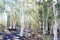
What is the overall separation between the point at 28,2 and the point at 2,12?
2.14m

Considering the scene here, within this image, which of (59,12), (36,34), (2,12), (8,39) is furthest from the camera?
(2,12)

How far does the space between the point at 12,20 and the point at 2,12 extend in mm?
1160

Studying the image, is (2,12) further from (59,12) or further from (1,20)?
(59,12)

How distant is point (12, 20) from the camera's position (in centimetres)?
1195

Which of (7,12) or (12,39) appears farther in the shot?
(7,12)

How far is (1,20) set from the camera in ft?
37.3

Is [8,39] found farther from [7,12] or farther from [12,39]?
[7,12]

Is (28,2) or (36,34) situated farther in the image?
(28,2)

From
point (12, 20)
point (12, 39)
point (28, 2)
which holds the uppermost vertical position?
point (28, 2)

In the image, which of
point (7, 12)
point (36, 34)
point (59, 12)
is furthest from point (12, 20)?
point (59, 12)

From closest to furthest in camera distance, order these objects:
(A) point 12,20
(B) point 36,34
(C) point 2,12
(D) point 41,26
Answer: (B) point 36,34 < (D) point 41,26 < (C) point 2,12 < (A) point 12,20

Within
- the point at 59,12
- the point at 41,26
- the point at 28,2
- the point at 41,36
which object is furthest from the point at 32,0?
the point at 59,12

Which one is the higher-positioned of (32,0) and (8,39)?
(32,0)

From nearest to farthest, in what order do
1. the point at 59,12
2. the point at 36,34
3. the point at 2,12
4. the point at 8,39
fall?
1. the point at 59,12
2. the point at 8,39
3. the point at 36,34
4. the point at 2,12
